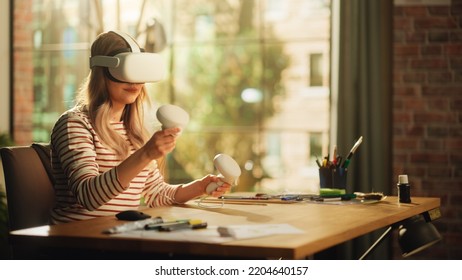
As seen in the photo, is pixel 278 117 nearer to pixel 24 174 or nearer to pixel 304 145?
pixel 304 145

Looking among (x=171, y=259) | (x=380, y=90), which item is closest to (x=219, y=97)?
(x=380, y=90)

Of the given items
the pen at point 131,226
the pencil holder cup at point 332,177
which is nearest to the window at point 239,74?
the pencil holder cup at point 332,177

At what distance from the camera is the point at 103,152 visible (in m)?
2.31

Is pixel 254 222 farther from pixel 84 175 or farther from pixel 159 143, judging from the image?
pixel 84 175

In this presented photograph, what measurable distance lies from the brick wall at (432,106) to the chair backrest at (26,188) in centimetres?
233

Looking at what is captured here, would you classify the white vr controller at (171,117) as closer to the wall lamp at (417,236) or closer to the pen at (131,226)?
the pen at (131,226)

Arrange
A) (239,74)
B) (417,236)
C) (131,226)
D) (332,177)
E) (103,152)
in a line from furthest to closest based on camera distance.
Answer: (239,74), (332,177), (103,152), (417,236), (131,226)

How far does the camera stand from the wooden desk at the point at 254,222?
5.06 ft

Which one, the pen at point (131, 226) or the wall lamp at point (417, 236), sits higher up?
the pen at point (131, 226)

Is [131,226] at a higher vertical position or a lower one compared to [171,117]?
lower

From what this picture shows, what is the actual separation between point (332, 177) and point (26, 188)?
1097 millimetres

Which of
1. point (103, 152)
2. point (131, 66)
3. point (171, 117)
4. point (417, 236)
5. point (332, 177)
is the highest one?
point (131, 66)

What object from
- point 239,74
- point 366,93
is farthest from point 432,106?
point 239,74

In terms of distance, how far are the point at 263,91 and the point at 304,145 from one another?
418 millimetres
